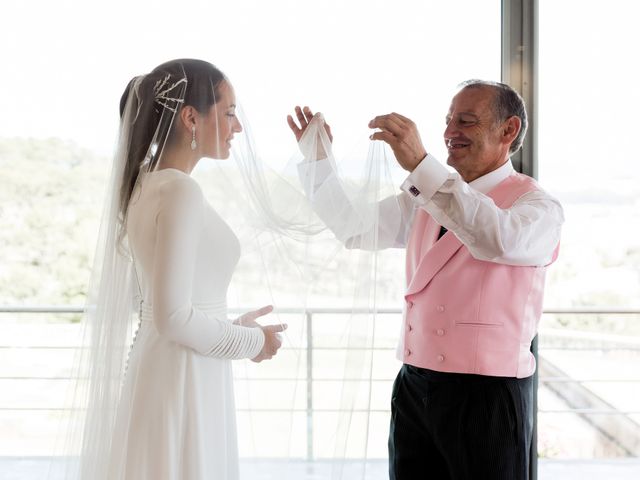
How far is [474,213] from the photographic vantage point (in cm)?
149

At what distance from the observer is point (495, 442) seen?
1600mm

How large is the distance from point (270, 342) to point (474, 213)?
1.81 ft

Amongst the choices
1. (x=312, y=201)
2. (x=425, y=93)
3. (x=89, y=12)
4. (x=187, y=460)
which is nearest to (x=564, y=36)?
(x=425, y=93)

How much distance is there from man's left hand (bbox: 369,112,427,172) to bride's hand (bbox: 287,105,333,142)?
0.23 m

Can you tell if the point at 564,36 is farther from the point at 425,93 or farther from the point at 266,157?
the point at 266,157

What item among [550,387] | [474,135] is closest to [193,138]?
[474,135]

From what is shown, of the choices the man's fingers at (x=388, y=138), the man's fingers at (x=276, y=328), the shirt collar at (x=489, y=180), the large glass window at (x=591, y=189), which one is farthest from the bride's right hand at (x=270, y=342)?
the large glass window at (x=591, y=189)

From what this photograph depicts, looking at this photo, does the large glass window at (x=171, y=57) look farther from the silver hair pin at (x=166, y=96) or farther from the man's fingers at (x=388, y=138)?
the silver hair pin at (x=166, y=96)

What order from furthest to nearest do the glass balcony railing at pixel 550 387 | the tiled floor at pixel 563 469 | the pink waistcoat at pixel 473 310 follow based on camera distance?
the tiled floor at pixel 563 469
the glass balcony railing at pixel 550 387
the pink waistcoat at pixel 473 310

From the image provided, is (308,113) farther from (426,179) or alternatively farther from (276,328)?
(276,328)

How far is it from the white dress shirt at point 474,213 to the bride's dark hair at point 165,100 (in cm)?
32

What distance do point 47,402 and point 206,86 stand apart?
1956 mm

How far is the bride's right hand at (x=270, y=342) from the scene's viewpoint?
4.90ft

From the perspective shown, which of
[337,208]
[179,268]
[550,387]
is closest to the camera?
[179,268]
